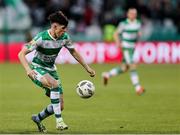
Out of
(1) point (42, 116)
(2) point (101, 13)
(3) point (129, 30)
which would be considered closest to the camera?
(1) point (42, 116)

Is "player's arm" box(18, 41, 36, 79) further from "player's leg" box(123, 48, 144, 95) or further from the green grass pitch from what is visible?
"player's leg" box(123, 48, 144, 95)

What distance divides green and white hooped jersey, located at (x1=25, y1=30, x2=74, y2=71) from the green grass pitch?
3.66ft

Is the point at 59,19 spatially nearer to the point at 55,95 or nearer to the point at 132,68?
the point at 55,95

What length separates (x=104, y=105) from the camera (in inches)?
685

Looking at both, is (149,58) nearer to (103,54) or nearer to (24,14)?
(103,54)

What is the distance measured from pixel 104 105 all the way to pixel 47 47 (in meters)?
5.23

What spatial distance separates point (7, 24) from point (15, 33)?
56cm

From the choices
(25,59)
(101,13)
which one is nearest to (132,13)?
(25,59)

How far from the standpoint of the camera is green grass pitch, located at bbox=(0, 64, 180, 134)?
13148 mm

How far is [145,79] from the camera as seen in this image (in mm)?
25391

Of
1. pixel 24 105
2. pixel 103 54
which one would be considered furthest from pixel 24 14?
pixel 24 105

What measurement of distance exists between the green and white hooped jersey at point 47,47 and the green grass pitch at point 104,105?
3.66 feet

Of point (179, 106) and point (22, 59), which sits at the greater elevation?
point (22, 59)

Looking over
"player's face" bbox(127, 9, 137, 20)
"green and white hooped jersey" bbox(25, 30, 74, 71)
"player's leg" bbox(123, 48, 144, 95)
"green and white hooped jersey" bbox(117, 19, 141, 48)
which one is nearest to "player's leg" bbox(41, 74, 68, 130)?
"green and white hooped jersey" bbox(25, 30, 74, 71)
